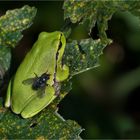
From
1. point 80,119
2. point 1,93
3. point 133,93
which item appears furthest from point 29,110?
point 133,93

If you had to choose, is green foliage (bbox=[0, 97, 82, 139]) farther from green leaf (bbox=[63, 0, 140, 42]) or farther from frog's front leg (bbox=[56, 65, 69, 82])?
green leaf (bbox=[63, 0, 140, 42])

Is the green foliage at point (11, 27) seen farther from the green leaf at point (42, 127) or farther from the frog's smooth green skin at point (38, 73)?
the green leaf at point (42, 127)

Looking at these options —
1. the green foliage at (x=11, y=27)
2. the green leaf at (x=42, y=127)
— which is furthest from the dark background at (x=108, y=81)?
the green leaf at (x=42, y=127)

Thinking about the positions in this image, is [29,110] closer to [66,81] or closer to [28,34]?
[66,81]

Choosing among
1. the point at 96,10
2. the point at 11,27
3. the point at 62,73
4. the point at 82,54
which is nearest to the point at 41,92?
Answer: the point at 62,73

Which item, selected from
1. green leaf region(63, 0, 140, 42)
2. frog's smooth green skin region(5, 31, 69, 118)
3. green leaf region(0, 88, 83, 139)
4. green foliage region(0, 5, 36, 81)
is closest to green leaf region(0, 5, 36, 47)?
green foliage region(0, 5, 36, 81)
